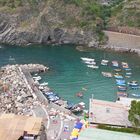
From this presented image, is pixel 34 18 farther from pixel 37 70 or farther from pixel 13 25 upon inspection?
pixel 37 70

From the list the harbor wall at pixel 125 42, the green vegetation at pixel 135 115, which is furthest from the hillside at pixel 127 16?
the green vegetation at pixel 135 115

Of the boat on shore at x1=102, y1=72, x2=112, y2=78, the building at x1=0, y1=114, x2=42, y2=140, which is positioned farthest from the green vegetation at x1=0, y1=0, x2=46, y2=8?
the building at x1=0, y1=114, x2=42, y2=140

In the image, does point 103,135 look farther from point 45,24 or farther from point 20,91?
point 45,24

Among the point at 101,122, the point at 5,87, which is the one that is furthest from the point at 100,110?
the point at 5,87

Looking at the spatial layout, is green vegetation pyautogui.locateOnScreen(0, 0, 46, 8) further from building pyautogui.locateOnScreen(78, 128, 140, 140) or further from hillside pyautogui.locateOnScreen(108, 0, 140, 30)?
building pyautogui.locateOnScreen(78, 128, 140, 140)

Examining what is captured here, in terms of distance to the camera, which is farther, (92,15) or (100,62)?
(92,15)

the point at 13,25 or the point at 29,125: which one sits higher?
the point at 29,125
